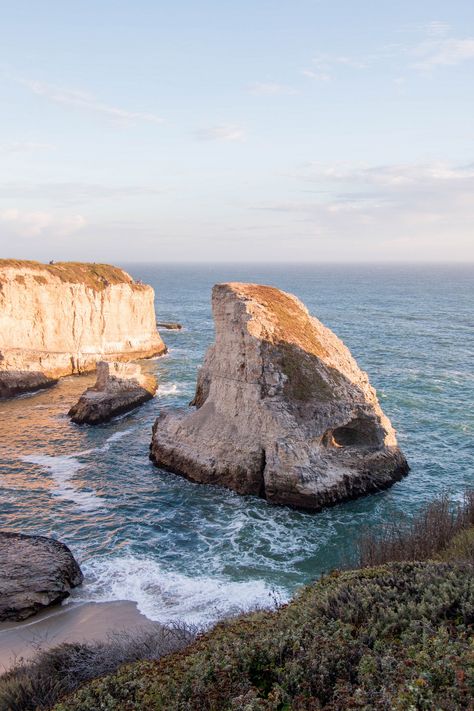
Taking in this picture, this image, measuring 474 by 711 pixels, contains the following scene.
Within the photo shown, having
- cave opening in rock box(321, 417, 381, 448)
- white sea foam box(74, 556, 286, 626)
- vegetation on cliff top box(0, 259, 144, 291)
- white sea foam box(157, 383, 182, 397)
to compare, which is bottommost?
white sea foam box(74, 556, 286, 626)

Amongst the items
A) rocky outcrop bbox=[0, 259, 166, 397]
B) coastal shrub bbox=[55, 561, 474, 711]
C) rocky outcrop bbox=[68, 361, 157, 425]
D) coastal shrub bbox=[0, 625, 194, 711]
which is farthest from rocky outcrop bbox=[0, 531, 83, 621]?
rocky outcrop bbox=[0, 259, 166, 397]

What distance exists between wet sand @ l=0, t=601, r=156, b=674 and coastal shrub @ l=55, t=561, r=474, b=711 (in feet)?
23.3

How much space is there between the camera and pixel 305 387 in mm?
32188

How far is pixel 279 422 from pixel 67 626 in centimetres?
1473

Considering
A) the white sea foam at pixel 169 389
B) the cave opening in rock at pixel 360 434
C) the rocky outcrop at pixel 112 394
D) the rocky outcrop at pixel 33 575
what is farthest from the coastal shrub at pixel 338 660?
the white sea foam at pixel 169 389

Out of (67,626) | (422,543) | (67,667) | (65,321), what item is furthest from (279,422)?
(65,321)

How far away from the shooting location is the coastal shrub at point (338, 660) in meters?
9.37

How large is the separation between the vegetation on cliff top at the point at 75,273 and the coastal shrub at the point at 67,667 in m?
49.1

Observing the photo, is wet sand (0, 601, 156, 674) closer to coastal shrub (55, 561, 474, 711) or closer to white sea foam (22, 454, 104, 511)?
coastal shrub (55, 561, 474, 711)

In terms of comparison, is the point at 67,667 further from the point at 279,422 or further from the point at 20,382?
the point at 20,382

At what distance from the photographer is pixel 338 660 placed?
414 inches

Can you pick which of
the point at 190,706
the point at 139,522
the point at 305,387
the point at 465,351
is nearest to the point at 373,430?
the point at 305,387

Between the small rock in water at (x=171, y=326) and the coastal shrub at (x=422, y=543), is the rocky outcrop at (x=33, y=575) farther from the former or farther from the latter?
the small rock in water at (x=171, y=326)

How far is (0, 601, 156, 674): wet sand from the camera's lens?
18.7 meters
